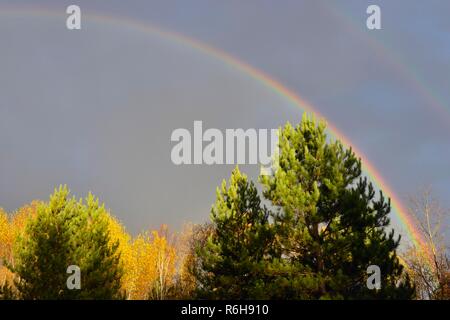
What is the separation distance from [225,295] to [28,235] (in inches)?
411

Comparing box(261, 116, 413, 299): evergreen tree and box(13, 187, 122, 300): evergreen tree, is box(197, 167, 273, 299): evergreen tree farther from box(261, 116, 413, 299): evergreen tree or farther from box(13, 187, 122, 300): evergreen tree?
box(13, 187, 122, 300): evergreen tree

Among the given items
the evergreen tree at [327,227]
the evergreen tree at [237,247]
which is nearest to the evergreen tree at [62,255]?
the evergreen tree at [237,247]

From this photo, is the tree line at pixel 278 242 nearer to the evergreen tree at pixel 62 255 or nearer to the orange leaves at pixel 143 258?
the evergreen tree at pixel 62 255

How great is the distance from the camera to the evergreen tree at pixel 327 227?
1717cm

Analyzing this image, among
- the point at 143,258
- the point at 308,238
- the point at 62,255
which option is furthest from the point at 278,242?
the point at 143,258

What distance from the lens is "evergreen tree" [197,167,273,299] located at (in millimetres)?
19438

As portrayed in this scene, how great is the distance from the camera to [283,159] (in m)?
20.1

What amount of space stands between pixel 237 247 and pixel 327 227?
173 inches

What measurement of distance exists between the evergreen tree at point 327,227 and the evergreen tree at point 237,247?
3.58 ft

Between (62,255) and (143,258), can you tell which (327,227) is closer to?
(62,255)

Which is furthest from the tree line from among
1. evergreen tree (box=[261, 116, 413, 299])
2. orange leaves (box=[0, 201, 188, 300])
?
orange leaves (box=[0, 201, 188, 300])
